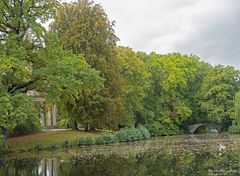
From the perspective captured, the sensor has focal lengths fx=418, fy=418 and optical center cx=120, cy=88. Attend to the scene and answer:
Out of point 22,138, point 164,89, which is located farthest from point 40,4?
point 164,89

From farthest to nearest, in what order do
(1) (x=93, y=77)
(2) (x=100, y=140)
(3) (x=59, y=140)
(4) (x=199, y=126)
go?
(4) (x=199, y=126)
(2) (x=100, y=140)
(3) (x=59, y=140)
(1) (x=93, y=77)

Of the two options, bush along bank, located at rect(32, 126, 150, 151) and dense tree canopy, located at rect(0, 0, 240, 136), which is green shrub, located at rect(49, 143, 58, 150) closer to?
bush along bank, located at rect(32, 126, 150, 151)

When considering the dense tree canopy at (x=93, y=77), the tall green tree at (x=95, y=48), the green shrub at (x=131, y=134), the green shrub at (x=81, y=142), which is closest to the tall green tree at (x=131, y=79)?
the dense tree canopy at (x=93, y=77)

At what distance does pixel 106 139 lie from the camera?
37531 millimetres

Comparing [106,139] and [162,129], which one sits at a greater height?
[162,129]

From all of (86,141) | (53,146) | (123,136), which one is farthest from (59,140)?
(123,136)

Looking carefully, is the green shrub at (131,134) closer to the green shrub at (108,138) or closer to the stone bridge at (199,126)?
the green shrub at (108,138)

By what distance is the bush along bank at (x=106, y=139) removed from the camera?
1262 inches

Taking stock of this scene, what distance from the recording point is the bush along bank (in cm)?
3205

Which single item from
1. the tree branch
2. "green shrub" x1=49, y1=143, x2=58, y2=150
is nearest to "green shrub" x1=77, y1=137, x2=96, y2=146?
"green shrub" x1=49, y1=143, x2=58, y2=150

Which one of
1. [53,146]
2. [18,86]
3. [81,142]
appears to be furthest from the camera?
[81,142]

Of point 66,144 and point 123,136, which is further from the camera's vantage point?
point 123,136

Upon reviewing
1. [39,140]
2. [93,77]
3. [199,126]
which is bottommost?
[39,140]

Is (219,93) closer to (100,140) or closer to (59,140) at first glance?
(100,140)
